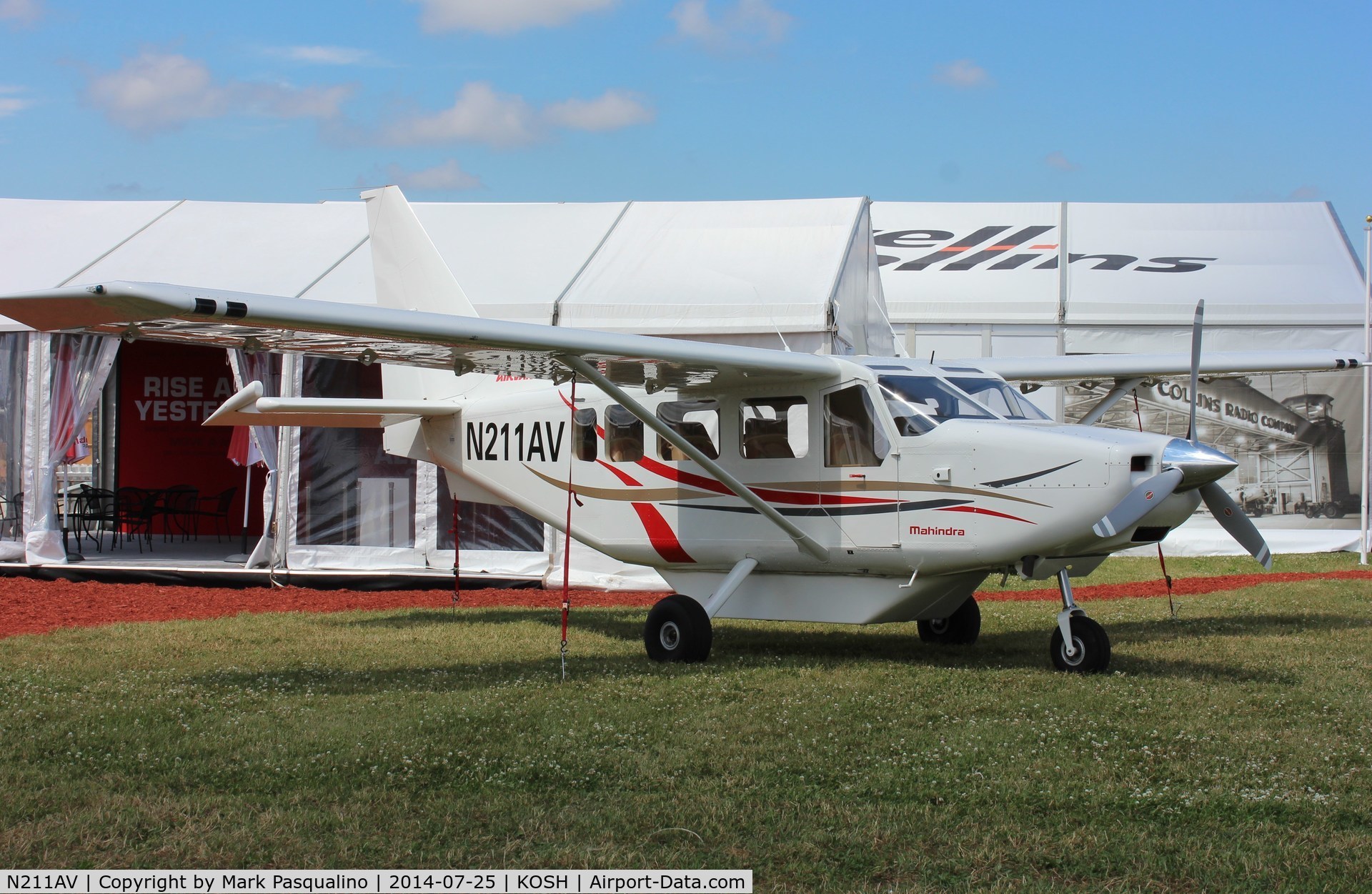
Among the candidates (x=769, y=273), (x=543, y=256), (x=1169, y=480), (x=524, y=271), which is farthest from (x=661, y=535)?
(x=543, y=256)

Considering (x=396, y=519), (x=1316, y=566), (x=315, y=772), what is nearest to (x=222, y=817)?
(x=315, y=772)

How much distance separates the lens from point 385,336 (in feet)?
24.5

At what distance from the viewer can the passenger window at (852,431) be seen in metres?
8.85

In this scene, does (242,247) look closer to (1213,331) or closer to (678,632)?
(678,632)

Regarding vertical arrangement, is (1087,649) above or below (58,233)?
below

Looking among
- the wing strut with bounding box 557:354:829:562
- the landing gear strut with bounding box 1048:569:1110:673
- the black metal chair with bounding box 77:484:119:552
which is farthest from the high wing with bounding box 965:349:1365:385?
the black metal chair with bounding box 77:484:119:552

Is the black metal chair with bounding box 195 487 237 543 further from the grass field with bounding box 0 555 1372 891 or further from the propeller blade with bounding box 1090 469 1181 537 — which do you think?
the propeller blade with bounding box 1090 469 1181 537

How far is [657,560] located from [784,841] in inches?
222

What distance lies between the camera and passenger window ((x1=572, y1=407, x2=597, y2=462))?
10.5 m

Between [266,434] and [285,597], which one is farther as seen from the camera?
[266,434]

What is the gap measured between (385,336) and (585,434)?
331 cm

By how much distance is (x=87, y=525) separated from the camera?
78.8ft

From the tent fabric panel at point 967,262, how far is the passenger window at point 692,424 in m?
7.99

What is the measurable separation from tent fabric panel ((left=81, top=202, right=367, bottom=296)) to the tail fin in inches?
156
